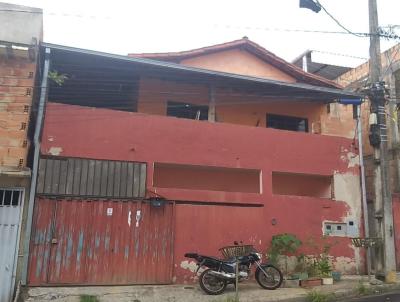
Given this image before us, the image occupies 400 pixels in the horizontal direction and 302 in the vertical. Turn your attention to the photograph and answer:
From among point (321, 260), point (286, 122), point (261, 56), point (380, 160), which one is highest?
point (261, 56)

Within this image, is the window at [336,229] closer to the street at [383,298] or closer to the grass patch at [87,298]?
the street at [383,298]

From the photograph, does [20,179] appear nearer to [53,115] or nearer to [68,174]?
[68,174]

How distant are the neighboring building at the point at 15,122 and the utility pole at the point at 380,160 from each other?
898 cm

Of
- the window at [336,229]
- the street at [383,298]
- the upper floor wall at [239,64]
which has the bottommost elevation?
the street at [383,298]

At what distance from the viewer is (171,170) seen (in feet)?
47.7

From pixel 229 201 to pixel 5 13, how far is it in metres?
7.79

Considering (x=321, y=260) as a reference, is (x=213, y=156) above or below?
above

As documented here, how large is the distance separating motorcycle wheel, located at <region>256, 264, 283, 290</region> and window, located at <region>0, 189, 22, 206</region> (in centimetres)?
624

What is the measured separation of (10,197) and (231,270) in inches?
223

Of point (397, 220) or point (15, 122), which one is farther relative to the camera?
point (397, 220)

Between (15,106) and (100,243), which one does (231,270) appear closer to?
(100,243)

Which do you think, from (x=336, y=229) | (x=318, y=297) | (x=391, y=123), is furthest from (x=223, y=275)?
(x=391, y=123)

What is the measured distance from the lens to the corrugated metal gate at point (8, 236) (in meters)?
10.5

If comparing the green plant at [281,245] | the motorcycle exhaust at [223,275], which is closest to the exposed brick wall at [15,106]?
the motorcycle exhaust at [223,275]
